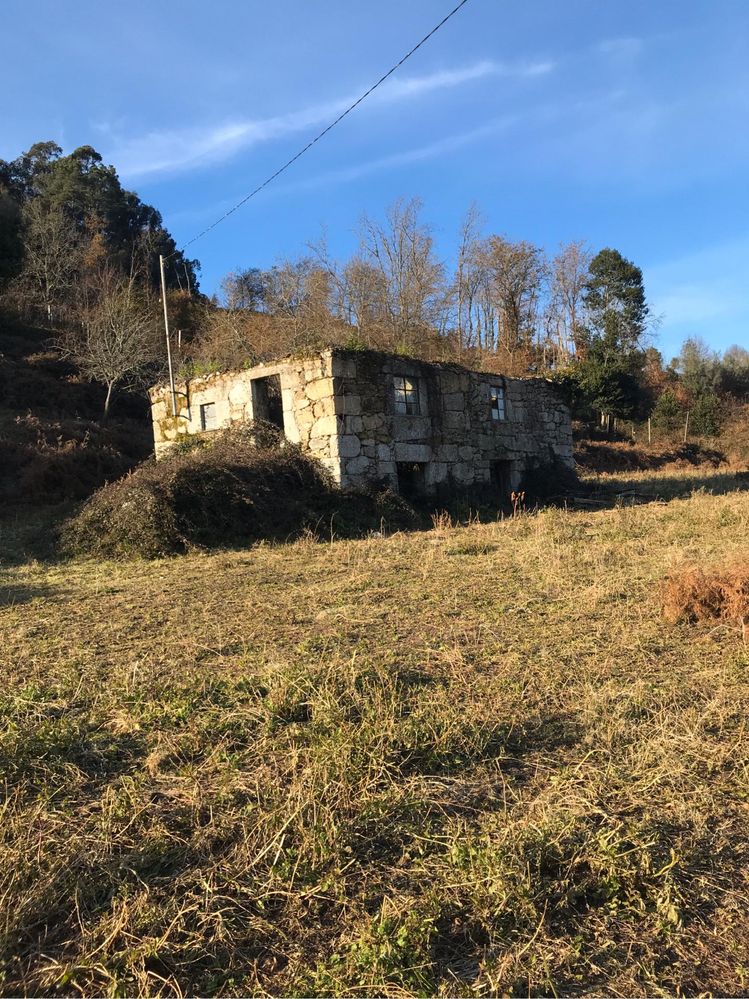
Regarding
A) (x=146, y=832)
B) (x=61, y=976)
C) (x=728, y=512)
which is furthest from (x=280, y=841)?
(x=728, y=512)

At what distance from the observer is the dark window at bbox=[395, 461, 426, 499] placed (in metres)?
15.4

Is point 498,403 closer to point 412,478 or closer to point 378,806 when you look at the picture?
point 412,478

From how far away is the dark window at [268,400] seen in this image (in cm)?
1527

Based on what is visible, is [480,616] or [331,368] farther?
[331,368]

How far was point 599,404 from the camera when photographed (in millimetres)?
35625

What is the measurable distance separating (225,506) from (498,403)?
864cm

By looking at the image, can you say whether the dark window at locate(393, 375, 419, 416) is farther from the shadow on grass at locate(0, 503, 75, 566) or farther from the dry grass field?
the dry grass field

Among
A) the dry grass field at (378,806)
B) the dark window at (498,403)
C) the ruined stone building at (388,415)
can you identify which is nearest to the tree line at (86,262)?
the ruined stone building at (388,415)

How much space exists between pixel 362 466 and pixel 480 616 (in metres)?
8.32

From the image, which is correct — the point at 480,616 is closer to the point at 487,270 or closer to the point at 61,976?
the point at 61,976

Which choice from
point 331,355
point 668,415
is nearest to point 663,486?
point 331,355

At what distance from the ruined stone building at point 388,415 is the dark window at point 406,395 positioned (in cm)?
2

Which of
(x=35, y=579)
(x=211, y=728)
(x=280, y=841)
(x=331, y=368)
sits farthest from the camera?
(x=331, y=368)

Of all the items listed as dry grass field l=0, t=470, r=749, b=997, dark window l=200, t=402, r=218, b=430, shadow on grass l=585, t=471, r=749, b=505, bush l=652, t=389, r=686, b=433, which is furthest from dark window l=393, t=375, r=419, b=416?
bush l=652, t=389, r=686, b=433
